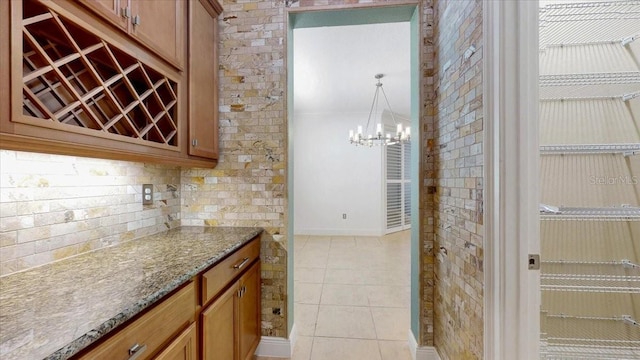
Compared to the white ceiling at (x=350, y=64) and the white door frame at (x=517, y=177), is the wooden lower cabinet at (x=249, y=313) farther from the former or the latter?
the white ceiling at (x=350, y=64)

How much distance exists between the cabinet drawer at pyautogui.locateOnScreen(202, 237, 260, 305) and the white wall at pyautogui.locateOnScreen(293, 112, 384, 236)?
3884mm

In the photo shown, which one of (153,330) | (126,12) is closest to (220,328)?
(153,330)

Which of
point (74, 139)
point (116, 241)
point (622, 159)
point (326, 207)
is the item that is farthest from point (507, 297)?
point (326, 207)

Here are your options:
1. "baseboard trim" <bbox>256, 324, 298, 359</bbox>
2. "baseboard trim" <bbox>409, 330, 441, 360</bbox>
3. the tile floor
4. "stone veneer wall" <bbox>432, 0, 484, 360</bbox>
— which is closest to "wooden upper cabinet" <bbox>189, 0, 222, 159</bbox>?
"baseboard trim" <bbox>256, 324, 298, 359</bbox>

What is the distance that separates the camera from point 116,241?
1351mm

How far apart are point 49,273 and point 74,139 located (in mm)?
537

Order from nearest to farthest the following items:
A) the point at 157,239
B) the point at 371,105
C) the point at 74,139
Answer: the point at 74,139, the point at 157,239, the point at 371,105

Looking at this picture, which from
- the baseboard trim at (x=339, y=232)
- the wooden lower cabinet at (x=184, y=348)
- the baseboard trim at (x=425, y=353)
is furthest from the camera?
the baseboard trim at (x=339, y=232)

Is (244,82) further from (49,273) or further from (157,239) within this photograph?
(49,273)

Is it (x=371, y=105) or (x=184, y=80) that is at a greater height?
(x=371, y=105)

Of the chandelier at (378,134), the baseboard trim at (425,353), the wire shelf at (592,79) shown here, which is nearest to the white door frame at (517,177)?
the wire shelf at (592,79)

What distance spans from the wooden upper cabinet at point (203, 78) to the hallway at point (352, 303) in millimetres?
1631

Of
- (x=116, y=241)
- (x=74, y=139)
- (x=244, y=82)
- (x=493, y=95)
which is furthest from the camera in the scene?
(x=244, y=82)

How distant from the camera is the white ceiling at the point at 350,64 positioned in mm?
2646
